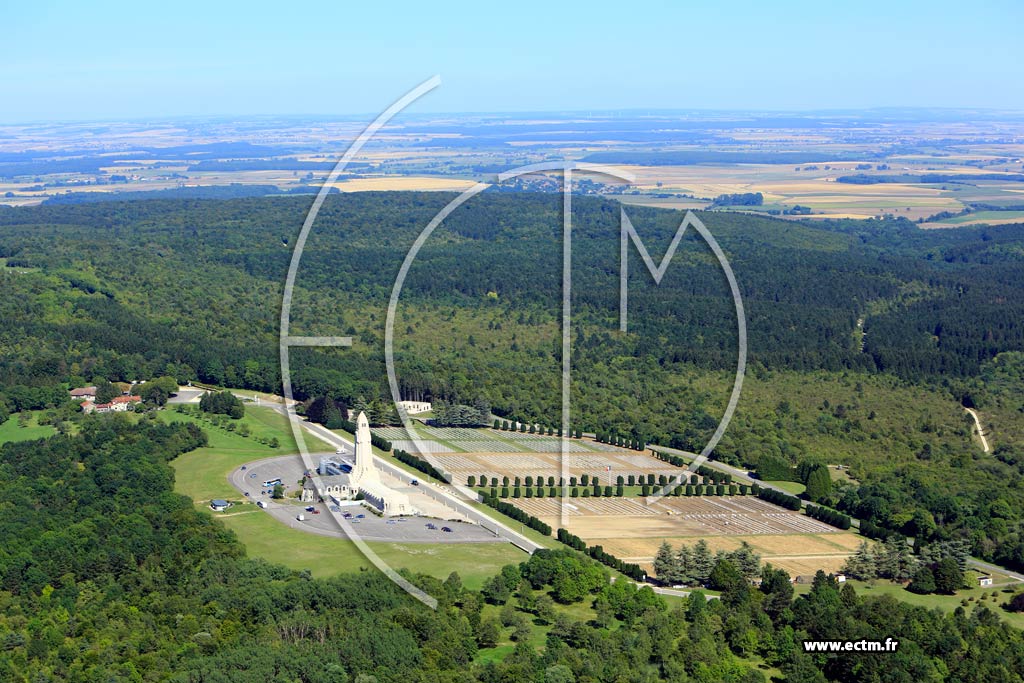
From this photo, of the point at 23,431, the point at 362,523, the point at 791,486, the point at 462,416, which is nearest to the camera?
the point at 362,523

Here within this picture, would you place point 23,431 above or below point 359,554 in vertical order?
above

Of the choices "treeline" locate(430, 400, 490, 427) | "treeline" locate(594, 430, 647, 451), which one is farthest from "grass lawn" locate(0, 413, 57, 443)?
"treeline" locate(594, 430, 647, 451)

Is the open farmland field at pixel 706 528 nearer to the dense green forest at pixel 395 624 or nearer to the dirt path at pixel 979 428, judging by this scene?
the dense green forest at pixel 395 624

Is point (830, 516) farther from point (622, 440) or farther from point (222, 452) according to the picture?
point (222, 452)

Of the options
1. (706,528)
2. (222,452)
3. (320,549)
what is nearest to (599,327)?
(222,452)

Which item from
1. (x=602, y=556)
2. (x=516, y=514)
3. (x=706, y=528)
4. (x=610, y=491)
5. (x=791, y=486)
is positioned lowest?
(x=791, y=486)

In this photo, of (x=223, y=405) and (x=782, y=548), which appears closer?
(x=782, y=548)

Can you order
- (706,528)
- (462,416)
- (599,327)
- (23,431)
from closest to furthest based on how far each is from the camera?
(706,528) → (23,431) → (462,416) → (599,327)
